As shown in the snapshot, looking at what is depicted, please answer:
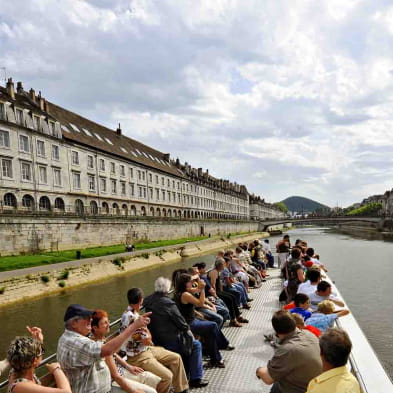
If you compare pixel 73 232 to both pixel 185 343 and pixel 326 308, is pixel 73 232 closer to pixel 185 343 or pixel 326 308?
pixel 185 343

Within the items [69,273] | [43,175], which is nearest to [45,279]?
[69,273]

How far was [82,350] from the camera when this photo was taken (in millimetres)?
2910

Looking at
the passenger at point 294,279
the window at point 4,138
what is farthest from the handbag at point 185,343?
the window at point 4,138

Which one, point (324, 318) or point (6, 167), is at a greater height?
point (6, 167)

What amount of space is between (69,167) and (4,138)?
25.1 feet

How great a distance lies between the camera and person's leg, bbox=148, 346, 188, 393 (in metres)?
3.93

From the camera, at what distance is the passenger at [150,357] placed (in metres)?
3.72

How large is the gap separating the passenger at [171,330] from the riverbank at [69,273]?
13789 millimetres

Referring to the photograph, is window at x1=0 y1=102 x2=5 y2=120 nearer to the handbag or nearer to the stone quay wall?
the stone quay wall

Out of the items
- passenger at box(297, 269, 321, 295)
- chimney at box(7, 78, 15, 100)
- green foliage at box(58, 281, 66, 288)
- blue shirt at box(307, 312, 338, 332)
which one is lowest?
green foliage at box(58, 281, 66, 288)

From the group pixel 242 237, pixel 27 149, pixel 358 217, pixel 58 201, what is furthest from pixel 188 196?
pixel 358 217

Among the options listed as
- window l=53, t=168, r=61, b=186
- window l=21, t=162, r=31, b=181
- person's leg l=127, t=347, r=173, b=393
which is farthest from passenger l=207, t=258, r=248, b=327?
window l=53, t=168, r=61, b=186

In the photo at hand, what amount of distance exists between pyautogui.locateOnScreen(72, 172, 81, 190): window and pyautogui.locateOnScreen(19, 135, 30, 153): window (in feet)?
20.1

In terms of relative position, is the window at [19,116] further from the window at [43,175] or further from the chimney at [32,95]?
the chimney at [32,95]
